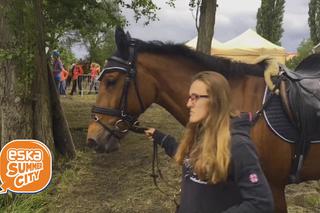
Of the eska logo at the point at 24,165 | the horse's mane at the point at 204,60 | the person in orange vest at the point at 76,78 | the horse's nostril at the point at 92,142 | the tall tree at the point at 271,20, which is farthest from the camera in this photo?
the tall tree at the point at 271,20

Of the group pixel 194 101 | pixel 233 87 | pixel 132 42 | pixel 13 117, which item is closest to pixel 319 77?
pixel 233 87

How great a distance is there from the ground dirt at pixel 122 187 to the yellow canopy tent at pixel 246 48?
15.5 metres

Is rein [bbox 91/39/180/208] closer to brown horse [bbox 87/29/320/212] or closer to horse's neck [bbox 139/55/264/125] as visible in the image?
brown horse [bbox 87/29/320/212]

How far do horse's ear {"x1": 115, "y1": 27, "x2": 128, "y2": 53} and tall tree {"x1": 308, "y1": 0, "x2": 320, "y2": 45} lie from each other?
3603cm

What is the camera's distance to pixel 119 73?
3.38m

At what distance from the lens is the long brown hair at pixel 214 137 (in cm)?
178

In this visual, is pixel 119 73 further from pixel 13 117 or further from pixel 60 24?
pixel 60 24

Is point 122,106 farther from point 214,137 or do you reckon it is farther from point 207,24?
point 207,24

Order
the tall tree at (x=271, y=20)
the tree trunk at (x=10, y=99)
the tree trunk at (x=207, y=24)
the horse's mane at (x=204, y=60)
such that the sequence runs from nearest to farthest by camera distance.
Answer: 1. the horse's mane at (x=204, y=60)
2. the tree trunk at (x=10, y=99)
3. the tree trunk at (x=207, y=24)
4. the tall tree at (x=271, y=20)

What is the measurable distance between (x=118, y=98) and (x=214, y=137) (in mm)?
1644

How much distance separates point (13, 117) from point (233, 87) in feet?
11.2

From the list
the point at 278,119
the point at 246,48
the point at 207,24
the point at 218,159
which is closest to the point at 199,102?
Answer: the point at 218,159

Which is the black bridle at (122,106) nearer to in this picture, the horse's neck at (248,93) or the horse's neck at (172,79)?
the horse's neck at (172,79)

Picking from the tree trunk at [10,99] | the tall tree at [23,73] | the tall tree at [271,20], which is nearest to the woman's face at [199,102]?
the tall tree at [23,73]
